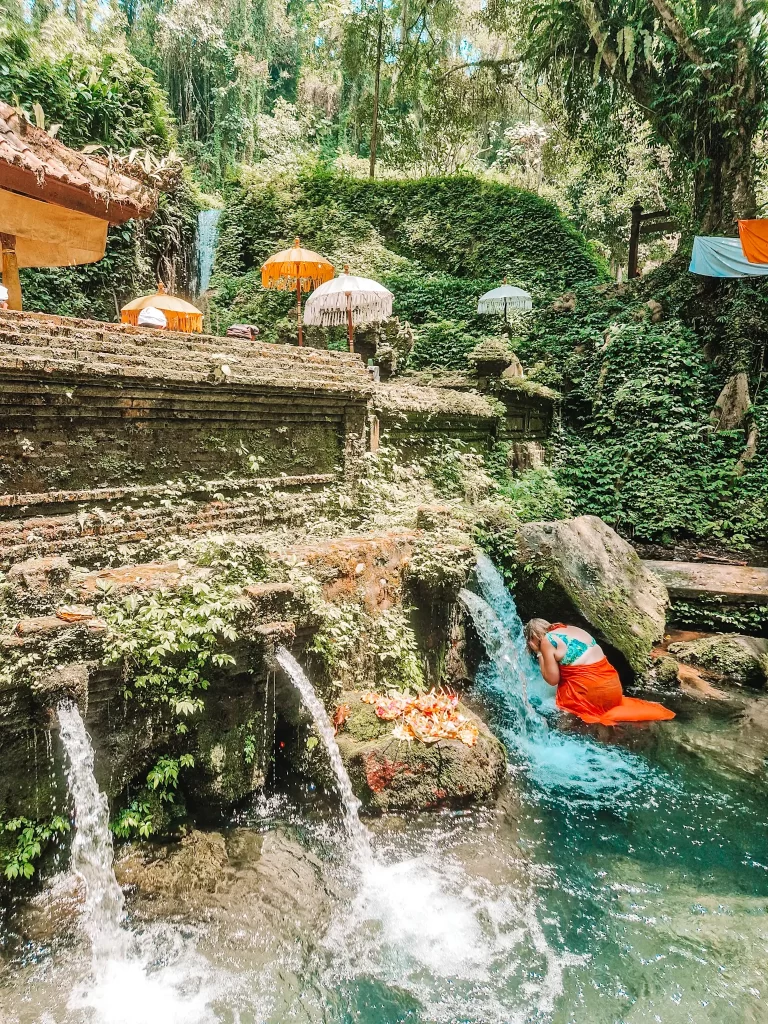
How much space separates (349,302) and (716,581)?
7.02 m

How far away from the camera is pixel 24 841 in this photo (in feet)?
10.6

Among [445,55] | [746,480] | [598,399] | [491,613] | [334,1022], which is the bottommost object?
[334,1022]

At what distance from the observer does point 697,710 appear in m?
6.15

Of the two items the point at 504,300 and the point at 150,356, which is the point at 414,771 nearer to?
the point at 150,356

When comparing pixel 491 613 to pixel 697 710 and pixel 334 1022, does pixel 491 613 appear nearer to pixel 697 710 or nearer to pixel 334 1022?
pixel 697 710

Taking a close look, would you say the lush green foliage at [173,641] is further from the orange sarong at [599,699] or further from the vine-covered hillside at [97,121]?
the vine-covered hillside at [97,121]

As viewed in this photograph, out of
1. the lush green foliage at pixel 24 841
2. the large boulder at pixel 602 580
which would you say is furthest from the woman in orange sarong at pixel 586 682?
the lush green foliage at pixel 24 841

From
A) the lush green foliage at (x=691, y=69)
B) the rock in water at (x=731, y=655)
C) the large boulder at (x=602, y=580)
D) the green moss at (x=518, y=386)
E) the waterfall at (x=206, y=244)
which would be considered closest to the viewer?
the large boulder at (x=602, y=580)

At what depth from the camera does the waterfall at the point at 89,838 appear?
323cm

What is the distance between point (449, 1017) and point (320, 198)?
727 inches

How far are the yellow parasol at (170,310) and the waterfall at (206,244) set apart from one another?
665 centimetres

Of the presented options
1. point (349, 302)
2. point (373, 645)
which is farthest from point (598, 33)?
point (373, 645)

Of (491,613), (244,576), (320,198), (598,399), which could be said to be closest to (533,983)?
(244,576)

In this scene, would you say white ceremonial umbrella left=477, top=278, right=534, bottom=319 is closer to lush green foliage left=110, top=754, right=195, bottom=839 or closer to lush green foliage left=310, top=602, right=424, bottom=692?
lush green foliage left=310, top=602, right=424, bottom=692
